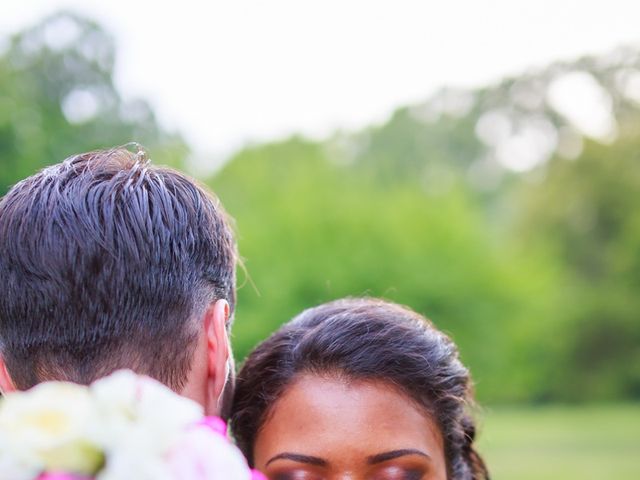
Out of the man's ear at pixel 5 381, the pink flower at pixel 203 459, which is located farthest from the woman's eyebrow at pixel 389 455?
the pink flower at pixel 203 459

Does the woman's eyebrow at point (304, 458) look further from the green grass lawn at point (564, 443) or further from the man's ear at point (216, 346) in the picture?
the green grass lawn at point (564, 443)

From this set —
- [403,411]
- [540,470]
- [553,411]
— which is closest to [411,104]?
[553,411]

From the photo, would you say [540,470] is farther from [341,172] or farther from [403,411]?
[403,411]

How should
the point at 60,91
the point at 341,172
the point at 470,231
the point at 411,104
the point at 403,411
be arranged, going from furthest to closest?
the point at 411,104, the point at 341,172, the point at 470,231, the point at 60,91, the point at 403,411

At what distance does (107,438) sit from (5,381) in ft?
2.46

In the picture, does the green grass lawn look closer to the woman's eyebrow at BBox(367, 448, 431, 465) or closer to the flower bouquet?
the woman's eyebrow at BBox(367, 448, 431, 465)

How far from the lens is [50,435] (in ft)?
5.07

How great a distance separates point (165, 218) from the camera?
221cm

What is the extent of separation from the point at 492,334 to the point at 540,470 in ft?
44.9

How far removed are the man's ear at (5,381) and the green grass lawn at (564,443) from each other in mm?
19138

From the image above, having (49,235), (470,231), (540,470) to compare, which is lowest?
(49,235)

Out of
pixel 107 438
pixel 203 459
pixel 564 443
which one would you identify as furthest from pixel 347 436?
pixel 564 443

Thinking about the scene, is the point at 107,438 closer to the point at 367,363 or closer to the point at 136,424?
the point at 136,424

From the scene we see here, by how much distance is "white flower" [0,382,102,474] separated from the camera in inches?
60.9
